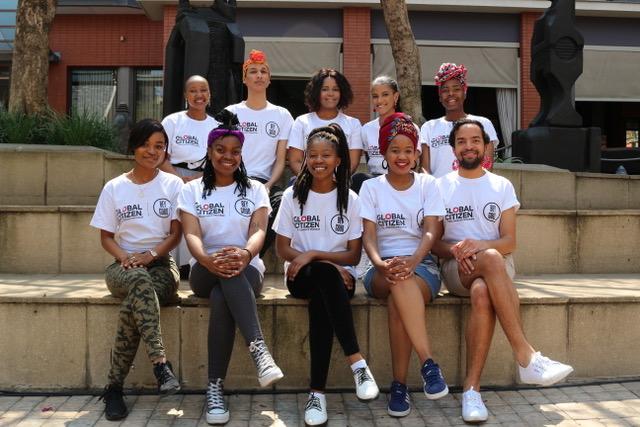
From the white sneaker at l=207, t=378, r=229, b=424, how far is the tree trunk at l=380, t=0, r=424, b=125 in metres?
5.69

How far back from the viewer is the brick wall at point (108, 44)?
60.5 ft

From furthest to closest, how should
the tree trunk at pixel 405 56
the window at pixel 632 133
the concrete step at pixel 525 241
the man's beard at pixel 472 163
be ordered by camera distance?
the window at pixel 632 133
the tree trunk at pixel 405 56
the concrete step at pixel 525 241
the man's beard at pixel 472 163

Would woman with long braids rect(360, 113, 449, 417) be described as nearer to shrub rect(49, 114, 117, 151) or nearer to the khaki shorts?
the khaki shorts

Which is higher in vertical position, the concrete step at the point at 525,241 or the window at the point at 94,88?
→ the window at the point at 94,88

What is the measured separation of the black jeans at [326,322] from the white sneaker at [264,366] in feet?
0.84

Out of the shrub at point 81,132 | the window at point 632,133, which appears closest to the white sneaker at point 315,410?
the shrub at point 81,132

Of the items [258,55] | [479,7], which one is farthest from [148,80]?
[258,55]

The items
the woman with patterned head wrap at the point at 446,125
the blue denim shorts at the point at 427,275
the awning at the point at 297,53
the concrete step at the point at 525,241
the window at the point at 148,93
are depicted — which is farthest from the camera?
the window at the point at 148,93

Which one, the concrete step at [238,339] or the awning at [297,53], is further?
the awning at [297,53]

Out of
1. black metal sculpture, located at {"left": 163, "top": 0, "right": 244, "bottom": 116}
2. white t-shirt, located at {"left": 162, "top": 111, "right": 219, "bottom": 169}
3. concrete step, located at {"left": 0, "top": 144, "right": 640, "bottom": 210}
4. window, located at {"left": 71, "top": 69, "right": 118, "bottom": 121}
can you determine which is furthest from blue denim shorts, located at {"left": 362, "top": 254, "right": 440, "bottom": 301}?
window, located at {"left": 71, "top": 69, "right": 118, "bottom": 121}

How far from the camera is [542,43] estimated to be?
29.5 ft

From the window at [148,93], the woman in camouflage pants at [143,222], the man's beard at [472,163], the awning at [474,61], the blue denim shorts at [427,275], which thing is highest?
the awning at [474,61]

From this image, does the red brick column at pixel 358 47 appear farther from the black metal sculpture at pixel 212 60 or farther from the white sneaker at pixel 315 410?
the white sneaker at pixel 315 410

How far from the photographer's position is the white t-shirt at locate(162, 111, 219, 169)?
17.8 ft
